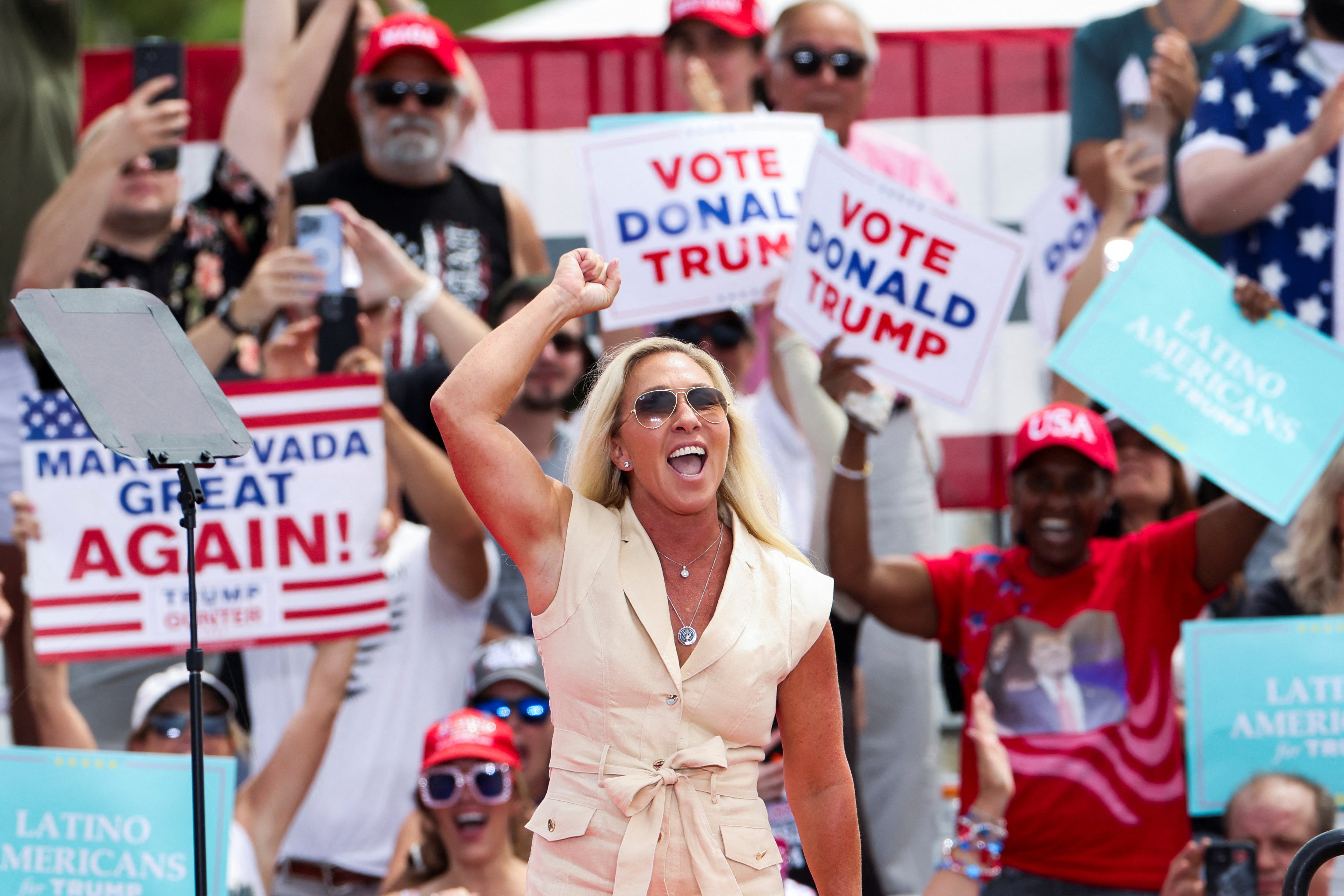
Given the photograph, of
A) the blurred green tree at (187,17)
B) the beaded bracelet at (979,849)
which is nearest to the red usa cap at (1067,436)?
the beaded bracelet at (979,849)

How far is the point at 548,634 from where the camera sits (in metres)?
2.94

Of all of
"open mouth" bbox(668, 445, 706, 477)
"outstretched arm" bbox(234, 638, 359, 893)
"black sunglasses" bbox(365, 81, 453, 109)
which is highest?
"black sunglasses" bbox(365, 81, 453, 109)

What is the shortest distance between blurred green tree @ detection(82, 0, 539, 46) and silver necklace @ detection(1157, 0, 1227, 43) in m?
15.1

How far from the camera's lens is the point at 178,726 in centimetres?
473

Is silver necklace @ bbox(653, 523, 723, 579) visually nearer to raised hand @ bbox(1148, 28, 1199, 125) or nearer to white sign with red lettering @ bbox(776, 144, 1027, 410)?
white sign with red lettering @ bbox(776, 144, 1027, 410)

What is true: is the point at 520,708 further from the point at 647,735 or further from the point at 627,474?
the point at 647,735

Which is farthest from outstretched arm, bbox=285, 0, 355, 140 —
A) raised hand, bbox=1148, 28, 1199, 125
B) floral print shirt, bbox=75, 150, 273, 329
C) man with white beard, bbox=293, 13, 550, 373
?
raised hand, bbox=1148, 28, 1199, 125

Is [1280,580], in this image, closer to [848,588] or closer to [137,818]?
[848,588]

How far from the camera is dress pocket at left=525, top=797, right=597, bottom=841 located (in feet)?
9.38

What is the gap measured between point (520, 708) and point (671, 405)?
202cm

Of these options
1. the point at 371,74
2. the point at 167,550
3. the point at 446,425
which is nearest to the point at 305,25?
the point at 371,74

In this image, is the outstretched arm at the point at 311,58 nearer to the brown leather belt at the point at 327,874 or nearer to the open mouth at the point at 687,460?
the brown leather belt at the point at 327,874

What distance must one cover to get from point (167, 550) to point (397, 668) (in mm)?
747

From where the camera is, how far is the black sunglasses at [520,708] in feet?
15.6
